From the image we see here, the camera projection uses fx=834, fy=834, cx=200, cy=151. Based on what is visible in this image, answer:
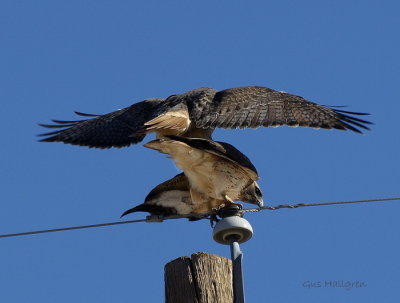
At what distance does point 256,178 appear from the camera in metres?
7.34

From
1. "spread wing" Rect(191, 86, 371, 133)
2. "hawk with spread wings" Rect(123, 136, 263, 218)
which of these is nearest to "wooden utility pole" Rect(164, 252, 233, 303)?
"hawk with spread wings" Rect(123, 136, 263, 218)

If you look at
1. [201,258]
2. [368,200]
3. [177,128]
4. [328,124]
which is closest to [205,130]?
[177,128]

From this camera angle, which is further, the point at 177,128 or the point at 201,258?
the point at 177,128

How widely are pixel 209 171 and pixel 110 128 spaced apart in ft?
5.96

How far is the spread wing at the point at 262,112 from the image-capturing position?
7879 mm

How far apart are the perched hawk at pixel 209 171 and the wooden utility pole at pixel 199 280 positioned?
79.9 inches

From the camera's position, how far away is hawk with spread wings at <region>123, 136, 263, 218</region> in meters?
7.18

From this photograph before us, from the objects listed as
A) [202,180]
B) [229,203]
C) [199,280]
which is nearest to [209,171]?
[202,180]

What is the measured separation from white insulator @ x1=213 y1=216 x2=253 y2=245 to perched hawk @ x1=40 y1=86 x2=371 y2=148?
184cm

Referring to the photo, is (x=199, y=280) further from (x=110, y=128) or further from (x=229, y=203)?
(x=110, y=128)

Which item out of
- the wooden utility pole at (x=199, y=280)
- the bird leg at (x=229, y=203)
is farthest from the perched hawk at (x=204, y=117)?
the wooden utility pole at (x=199, y=280)

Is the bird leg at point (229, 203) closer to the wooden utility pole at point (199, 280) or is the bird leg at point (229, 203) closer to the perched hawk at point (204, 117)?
the perched hawk at point (204, 117)

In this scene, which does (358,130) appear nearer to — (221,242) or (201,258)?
(221,242)

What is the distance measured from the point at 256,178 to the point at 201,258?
7.62 feet
